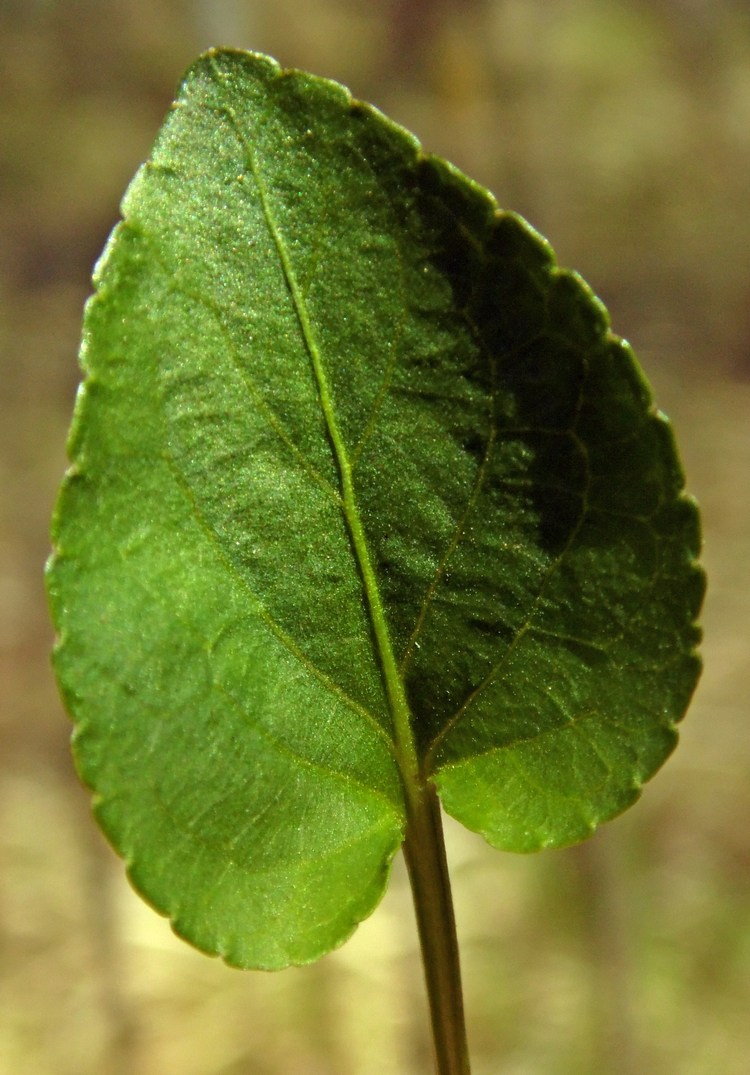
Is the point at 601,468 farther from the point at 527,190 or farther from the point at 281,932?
the point at 527,190

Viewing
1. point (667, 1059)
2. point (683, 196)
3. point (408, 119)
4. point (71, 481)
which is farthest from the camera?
point (683, 196)

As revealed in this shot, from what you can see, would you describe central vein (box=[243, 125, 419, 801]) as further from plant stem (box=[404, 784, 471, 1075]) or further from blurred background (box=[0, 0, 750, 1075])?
blurred background (box=[0, 0, 750, 1075])

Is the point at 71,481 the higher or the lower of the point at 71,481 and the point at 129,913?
the higher

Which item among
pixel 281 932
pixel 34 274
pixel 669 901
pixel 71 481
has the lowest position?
pixel 669 901

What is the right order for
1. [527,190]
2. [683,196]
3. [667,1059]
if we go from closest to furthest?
[527,190] → [667,1059] → [683,196]

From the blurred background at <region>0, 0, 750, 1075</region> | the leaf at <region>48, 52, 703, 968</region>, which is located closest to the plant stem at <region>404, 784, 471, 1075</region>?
the leaf at <region>48, 52, 703, 968</region>

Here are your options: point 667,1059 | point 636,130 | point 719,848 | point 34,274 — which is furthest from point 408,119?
point 667,1059

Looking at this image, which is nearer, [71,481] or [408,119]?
[71,481]
